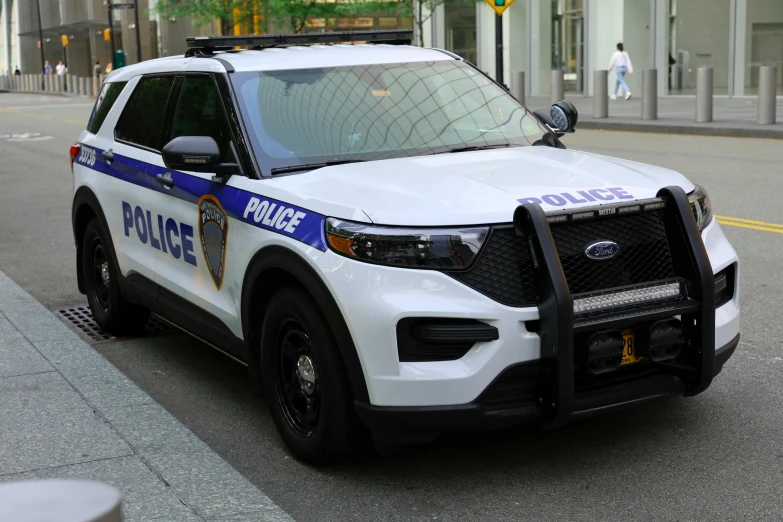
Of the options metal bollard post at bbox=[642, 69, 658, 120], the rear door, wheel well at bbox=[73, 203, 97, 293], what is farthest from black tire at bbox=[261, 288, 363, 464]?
metal bollard post at bbox=[642, 69, 658, 120]

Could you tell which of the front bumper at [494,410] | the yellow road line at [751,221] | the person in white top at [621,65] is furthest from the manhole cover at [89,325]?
the person in white top at [621,65]

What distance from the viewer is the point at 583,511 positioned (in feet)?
13.0

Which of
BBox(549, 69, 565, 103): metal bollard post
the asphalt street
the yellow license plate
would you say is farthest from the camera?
BBox(549, 69, 565, 103): metal bollard post

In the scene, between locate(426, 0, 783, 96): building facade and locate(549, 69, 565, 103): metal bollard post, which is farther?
locate(426, 0, 783, 96): building facade

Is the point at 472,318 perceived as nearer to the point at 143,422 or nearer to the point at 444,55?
the point at 143,422

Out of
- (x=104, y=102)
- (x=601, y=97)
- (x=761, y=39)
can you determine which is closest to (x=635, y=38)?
(x=761, y=39)

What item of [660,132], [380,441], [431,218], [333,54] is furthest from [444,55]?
[660,132]

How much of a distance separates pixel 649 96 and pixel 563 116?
1810 centimetres

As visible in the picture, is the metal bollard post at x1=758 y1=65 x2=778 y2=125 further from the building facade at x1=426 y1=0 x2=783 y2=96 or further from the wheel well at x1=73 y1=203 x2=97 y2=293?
the wheel well at x1=73 y1=203 x2=97 y2=293

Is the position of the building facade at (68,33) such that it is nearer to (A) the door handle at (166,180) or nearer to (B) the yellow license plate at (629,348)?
(A) the door handle at (166,180)

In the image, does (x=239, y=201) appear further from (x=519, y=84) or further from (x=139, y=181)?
(x=519, y=84)

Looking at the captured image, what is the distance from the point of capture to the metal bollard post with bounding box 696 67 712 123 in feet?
70.8

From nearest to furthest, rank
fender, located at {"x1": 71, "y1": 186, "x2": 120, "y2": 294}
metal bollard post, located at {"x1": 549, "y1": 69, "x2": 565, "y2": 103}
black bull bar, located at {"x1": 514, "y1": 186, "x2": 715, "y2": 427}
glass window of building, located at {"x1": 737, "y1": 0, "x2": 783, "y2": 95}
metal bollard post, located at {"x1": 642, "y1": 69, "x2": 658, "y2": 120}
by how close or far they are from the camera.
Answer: black bull bar, located at {"x1": 514, "y1": 186, "x2": 715, "y2": 427}
fender, located at {"x1": 71, "y1": 186, "x2": 120, "y2": 294}
metal bollard post, located at {"x1": 642, "y1": 69, "x2": 658, "y2": 120}
metal bollard post, located at {"x1": 549, "y1": 69, "x2": 565, "y2": 103}
glass window of building, located at {"x1": 737, "y1": 0, "x2": 783, "y2": 95}

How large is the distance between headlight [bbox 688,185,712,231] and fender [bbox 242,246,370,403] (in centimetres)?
157
